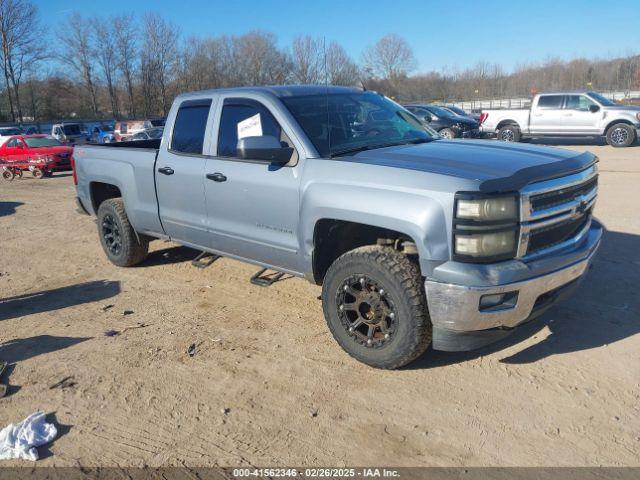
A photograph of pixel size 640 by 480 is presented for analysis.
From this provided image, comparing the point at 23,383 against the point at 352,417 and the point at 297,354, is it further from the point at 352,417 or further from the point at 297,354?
the point at 352,417

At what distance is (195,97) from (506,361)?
3613mm

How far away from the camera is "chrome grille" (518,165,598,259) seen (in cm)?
327

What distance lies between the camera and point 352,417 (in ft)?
10.8

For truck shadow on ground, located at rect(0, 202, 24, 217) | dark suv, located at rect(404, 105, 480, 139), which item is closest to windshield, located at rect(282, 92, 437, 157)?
truck shadow on ground, located at rect(0, 202, 24, 217)

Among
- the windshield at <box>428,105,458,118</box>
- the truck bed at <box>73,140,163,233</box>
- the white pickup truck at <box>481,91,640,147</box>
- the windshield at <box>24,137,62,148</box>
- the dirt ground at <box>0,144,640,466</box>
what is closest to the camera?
the dirt ground at <box>0,144,640,466</box>

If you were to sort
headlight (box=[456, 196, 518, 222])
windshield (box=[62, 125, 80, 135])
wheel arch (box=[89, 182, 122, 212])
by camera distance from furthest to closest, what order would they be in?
Answer: windshield (box=[62, 125, 80, 135]) < wheel arch (box=[89, 182, 122, 212]) < headlight (box=[456, 196, 518, 222])

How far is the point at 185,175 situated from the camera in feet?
16.5

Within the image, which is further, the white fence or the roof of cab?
the white fence

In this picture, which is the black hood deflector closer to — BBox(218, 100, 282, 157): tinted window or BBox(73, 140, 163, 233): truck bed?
BBox(218, 100, 282, 157): tinted window

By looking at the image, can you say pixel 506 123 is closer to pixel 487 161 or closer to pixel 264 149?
pixel 487 161

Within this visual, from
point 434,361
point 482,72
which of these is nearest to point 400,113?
point 434,361

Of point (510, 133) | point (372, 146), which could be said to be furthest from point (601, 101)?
point (372, 146)

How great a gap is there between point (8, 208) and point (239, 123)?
8.82m

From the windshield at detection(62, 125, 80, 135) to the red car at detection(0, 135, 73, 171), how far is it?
15.4 m
